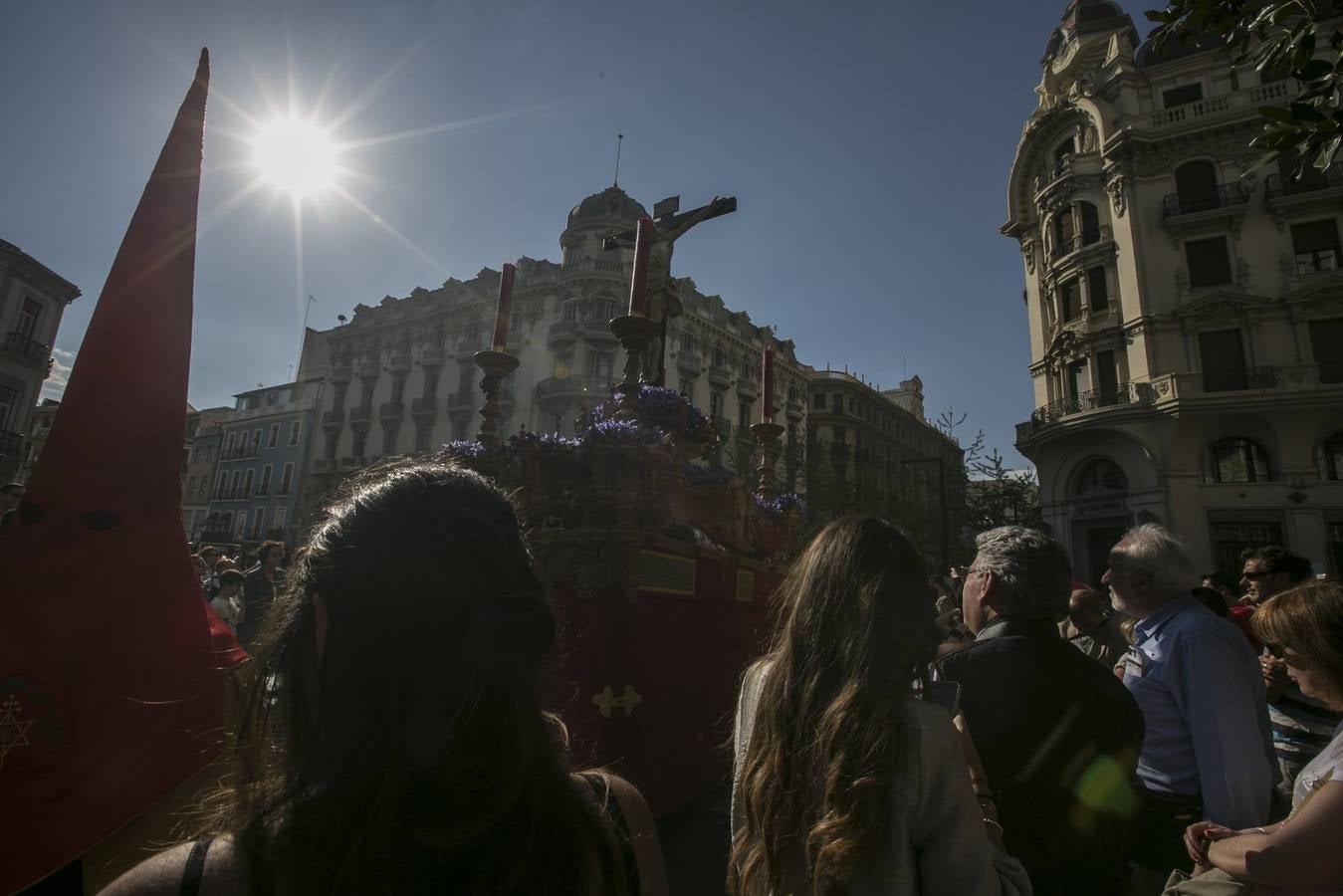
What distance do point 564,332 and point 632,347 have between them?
29.5 m

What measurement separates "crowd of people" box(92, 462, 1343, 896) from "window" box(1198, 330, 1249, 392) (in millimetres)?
23354

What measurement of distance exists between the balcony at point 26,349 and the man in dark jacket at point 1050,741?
35.2 metres

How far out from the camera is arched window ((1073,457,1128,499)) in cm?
2222

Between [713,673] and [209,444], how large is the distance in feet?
184

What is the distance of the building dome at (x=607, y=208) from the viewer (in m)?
33.9

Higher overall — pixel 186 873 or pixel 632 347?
pixel 632 347

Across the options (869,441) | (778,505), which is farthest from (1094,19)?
(778,505)

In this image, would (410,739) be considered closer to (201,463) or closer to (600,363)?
(600,363)

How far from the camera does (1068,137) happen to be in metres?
25.4

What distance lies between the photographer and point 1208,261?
21.9m

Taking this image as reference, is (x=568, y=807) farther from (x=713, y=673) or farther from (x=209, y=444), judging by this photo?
(x=209, y=444)

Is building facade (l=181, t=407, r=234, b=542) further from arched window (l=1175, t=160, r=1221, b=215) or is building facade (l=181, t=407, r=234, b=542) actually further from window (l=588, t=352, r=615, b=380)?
arched window (l=1175, t=160, r=1221, b=215)

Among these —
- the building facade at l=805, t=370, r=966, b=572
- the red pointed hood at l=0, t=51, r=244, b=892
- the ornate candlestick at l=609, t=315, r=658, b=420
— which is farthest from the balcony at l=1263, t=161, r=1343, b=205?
the red pointed hood at l=0, t=51, r=244, b=892

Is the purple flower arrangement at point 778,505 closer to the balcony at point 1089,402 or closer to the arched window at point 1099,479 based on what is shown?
the balcony at point 1089,402
